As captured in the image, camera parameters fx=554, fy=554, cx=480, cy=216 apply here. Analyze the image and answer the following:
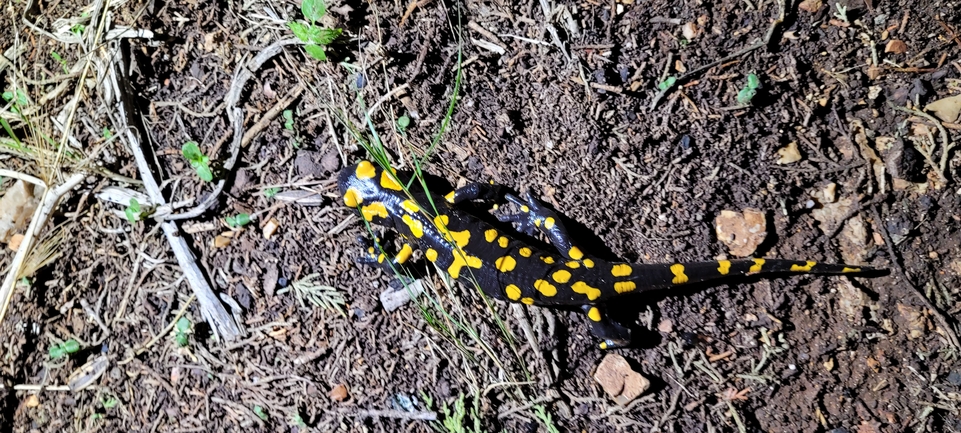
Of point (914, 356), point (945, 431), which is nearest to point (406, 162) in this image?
point (914, 356)

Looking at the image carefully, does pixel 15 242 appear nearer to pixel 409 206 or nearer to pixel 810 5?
pixel 409 206

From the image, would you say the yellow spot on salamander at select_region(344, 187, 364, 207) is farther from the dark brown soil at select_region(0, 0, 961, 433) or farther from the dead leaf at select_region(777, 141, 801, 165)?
the dead leaf at select_region(777, 141, 801, 165)

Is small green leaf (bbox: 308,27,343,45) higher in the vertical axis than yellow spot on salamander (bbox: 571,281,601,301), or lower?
higher

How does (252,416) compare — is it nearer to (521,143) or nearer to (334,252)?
(334,252)

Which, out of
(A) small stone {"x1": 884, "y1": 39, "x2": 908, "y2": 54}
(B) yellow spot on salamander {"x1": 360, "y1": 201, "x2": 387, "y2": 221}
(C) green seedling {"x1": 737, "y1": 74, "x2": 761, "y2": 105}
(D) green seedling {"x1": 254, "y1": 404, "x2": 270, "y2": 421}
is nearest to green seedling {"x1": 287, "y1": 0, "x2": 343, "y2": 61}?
(B) yellow spot on salamander {"x1": 360, "y1": 201, "x2": 387, "y2": 221}

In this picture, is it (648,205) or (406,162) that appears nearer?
(648,205)

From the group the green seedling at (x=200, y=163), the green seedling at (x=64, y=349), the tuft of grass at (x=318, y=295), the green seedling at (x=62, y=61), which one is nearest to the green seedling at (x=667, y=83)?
the tuft of grass at (x=318, y=295)
